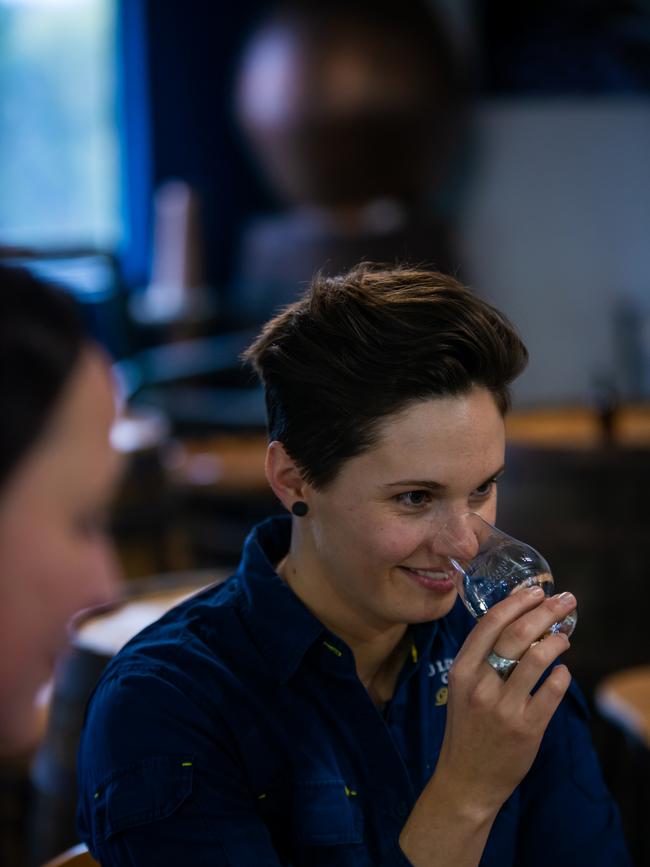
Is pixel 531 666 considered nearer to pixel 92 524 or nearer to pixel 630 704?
pixel 92 524

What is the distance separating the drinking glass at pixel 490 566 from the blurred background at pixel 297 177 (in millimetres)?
2354

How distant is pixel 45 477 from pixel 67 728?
1359mm

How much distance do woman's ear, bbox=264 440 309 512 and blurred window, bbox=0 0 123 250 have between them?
4.76 metres

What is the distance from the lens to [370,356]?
4.15ft

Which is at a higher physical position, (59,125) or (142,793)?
(59,125)

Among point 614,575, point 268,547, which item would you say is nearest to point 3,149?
point 614,575

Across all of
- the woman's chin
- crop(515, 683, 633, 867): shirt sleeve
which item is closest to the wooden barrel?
crop(515, 683, 633, 867): shirt sleeve

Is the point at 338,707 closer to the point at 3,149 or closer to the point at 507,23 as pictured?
the point at 3,149

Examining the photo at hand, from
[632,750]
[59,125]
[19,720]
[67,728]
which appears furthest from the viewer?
[59,125]

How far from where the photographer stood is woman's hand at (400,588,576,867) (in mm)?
1146

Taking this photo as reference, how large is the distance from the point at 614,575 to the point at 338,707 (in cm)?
207

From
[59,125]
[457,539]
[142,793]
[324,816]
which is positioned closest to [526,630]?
[457,539]

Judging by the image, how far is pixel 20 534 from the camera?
0.74 metres

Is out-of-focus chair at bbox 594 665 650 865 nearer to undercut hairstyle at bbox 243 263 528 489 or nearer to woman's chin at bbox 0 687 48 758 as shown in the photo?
undercut hairstyle at bbox 243 263 528 489
